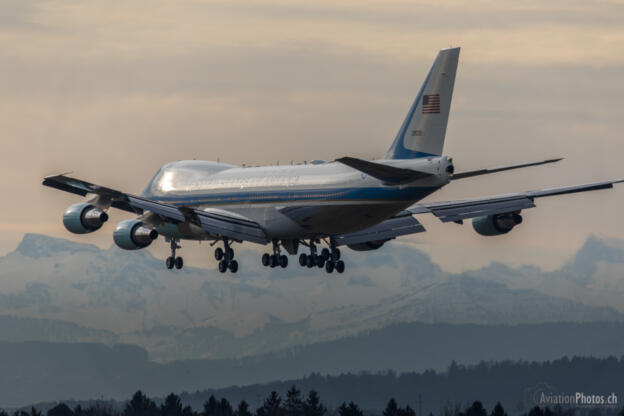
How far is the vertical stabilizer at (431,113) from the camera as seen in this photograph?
71375 mm

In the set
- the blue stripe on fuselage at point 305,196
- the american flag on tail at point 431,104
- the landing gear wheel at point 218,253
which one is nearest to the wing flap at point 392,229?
the blue stripe on fuselage at point 305,196

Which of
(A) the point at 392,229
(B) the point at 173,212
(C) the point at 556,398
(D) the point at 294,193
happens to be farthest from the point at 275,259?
(C) the point at 556,398

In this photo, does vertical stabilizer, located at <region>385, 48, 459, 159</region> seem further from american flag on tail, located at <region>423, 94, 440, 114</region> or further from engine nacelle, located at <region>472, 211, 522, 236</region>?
engine nacelle, located at <region>472, 211, 522, 236</region>

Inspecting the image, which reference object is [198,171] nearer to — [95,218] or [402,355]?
[95,218]

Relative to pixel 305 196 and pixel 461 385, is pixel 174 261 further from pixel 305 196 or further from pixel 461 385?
pixel 461 385

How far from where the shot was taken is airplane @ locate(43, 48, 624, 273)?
72062 mm

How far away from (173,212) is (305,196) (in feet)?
28.0

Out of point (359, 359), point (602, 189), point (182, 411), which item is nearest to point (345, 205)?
point (602, 189)

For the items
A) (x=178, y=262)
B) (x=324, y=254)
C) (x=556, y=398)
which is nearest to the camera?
(x=324, y=254)

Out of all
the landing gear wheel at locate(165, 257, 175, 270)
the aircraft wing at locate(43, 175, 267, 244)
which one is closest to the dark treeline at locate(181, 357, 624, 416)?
the landing gear wheel at locate(165, 257, 175, 270)

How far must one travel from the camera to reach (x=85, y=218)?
8038 cm

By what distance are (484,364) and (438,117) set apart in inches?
3098

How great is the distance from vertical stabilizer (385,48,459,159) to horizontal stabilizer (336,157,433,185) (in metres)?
1.52

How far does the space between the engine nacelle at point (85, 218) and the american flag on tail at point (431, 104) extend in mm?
21574
